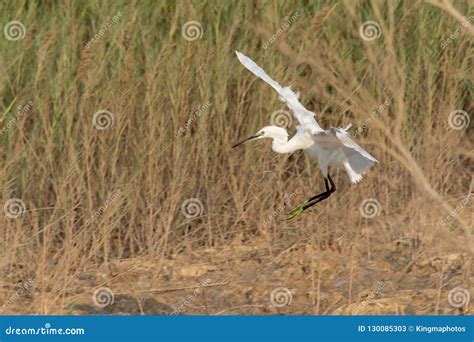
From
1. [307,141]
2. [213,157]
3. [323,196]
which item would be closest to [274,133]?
[307,141]

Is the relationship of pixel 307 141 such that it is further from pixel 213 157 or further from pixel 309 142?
pixel 213 157

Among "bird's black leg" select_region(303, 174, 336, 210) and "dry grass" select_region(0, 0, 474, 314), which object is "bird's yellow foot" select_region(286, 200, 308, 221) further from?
"dry grass" select_region(0, 0, 474, 314)

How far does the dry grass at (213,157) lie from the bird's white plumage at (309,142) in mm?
398

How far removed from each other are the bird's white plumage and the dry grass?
1.30ft

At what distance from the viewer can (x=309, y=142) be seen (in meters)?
5.97

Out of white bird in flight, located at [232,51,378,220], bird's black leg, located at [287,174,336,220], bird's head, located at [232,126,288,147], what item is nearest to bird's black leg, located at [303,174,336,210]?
bird's black leg, located at [287,174,336,220]

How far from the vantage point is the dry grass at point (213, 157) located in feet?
21.3

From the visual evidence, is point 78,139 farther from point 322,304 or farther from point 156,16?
point 322,304

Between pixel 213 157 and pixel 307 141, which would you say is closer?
pixel 307 141

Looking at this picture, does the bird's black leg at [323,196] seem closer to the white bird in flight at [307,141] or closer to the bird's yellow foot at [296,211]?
the bird's yellow foot at [296,211]

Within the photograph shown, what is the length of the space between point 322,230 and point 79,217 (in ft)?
4.52

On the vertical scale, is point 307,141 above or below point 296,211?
above

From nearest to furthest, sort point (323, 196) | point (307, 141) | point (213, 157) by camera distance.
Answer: point (307, 141) < point (323, 196) < point (213, 157)

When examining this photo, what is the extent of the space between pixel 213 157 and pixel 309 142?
1113 mm
